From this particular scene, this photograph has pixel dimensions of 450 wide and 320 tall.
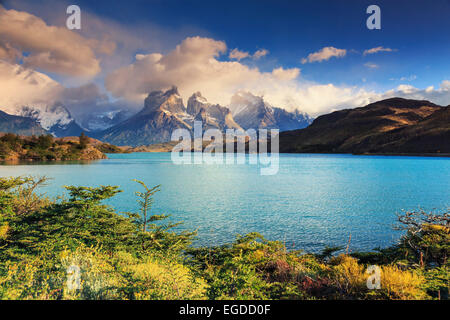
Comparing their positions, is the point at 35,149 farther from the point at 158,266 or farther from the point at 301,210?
the point at 158,266

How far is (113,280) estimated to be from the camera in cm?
827

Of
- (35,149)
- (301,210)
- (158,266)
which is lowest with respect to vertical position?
(301,210)

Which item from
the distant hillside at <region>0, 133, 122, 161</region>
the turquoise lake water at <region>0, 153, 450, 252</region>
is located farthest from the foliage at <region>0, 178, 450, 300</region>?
the distant hillside at <region>0, 133, 122, 161</region>

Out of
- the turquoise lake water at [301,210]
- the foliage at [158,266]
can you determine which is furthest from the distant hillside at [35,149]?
the foliage at [158,266]

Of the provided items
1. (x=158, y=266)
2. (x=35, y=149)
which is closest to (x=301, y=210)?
(x=158, y=266)

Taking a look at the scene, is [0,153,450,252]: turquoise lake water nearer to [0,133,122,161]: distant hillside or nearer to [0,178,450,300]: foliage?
[0,178,450,300]: foliage

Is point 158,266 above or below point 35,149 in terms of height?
below

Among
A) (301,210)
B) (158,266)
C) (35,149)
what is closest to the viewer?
A: (158,266)

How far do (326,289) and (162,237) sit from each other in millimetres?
8596

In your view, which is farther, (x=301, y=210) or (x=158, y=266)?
(x=301, y=210)

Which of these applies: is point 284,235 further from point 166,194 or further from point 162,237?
point 166,194
